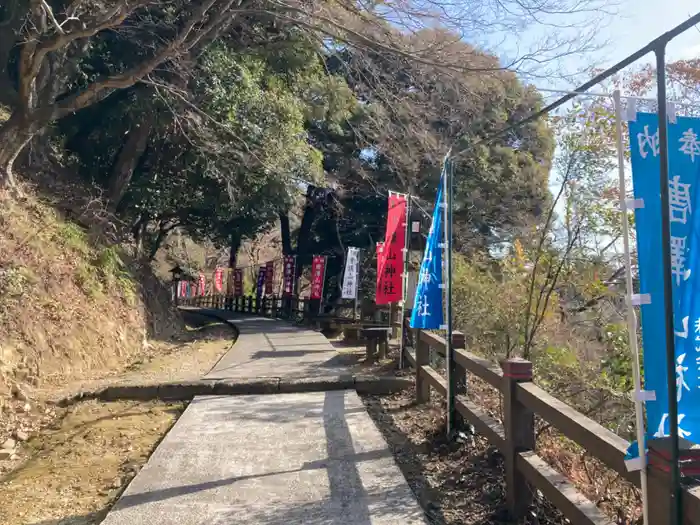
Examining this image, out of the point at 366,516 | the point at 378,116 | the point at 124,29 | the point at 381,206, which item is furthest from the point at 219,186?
the point at 366,516

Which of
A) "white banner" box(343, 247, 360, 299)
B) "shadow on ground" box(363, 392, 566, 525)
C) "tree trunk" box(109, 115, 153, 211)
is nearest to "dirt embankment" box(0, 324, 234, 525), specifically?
"shadow on ground" box(363, 392, 566, 525)

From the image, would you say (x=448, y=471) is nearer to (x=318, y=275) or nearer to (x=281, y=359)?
(x=281, y=359)

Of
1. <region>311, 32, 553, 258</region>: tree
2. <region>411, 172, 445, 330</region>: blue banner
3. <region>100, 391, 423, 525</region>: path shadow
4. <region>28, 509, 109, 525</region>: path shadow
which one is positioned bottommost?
<region>28, 509, 109, 525</region>: path shadow

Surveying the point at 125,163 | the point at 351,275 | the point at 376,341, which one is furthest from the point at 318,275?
the point at 376,341

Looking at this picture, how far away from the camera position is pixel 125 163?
13.1 metres

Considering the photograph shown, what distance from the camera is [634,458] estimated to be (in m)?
2.22

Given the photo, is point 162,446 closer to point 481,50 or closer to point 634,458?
point 634,458

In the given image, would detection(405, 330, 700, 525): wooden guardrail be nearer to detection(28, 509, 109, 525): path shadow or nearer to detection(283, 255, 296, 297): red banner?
detection(28, 509, 109, 525): path shadow

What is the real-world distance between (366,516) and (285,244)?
2270 cm

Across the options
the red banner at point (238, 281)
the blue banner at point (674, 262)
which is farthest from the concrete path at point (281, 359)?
the red banner at point (238, 281)

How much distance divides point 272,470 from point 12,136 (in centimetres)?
750

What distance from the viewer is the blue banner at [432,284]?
5293 mm

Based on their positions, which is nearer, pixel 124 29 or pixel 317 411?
pixel 317 411

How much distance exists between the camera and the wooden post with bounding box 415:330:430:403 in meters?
6.12
